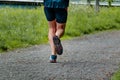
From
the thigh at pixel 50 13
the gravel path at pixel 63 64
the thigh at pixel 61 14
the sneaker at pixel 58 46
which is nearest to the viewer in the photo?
the gravel path at pixel 63 64

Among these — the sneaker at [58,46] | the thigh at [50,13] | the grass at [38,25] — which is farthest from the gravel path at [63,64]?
the grass at [38,25]

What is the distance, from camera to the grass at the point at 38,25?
11.7 m

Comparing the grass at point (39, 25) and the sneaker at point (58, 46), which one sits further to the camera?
the grass at point (39, 25)

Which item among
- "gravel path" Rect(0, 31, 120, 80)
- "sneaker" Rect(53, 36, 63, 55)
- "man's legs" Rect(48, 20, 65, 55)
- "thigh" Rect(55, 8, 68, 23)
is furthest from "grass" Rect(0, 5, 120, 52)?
"sneaker" Rect(53, 36, 63, 55)

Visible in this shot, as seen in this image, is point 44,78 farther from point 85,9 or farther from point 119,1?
point 119,1

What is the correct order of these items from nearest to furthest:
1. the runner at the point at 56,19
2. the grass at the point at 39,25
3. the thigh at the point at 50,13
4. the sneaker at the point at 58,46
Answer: the sneaker at the point at 58,46 < the runner at the point at 56,19 < the thigh at the point at 50,13 < the grass at the point at 39,25

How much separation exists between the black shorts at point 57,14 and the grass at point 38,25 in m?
2.40

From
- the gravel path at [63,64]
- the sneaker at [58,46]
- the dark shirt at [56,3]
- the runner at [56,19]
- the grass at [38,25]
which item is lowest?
the grass at [38,25]

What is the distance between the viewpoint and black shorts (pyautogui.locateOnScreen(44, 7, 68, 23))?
26.3 feet

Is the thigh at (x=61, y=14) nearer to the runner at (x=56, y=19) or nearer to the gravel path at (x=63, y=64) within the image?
the runner at (x=56, y=19)

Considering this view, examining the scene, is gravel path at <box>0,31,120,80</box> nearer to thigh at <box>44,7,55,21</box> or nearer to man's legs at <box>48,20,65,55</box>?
man's legs at <box>48,20,65,55</box>

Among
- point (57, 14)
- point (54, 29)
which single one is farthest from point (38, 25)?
point (57, 14)

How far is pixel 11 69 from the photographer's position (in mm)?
7375

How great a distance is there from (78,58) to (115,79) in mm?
2519
